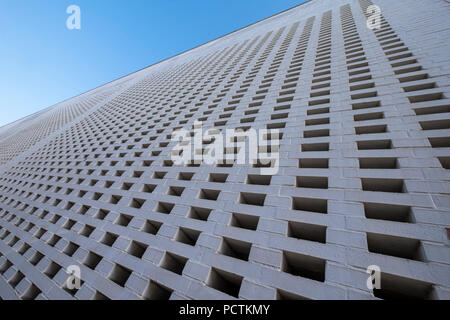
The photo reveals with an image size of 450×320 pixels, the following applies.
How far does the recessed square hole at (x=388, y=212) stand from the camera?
244cm

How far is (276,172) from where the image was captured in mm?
3494

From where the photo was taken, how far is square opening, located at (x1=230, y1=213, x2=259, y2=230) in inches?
121

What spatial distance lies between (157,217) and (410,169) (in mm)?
4296

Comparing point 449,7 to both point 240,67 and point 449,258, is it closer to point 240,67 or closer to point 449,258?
point 240,67

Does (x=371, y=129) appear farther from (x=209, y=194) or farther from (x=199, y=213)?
(x=199, y=213)

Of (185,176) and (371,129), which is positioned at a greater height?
(371,129)

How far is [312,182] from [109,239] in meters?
4.23

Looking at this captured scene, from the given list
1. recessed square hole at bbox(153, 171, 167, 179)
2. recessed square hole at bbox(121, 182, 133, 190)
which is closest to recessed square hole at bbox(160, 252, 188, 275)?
recessed square hole at bbox(153, 171, 167, 179)

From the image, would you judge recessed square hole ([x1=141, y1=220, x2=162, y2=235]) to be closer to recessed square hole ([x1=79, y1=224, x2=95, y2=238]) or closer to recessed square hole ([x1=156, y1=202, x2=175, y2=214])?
recessed square hole ([x1=156, y1=202, x2=175, y2=214])

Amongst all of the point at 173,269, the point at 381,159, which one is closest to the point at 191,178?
the point at 173,269

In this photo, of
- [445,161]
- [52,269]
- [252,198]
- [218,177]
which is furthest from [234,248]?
[52,269]

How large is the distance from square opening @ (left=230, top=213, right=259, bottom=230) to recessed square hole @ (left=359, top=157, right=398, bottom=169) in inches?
79.9

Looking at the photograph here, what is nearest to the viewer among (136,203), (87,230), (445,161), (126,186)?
(445,161)

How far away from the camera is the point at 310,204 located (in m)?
3.01
